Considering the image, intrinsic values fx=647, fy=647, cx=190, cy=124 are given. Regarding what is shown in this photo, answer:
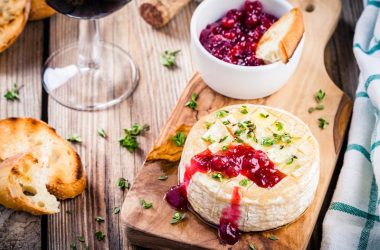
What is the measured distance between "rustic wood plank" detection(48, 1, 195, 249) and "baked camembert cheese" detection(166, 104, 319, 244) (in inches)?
17.1

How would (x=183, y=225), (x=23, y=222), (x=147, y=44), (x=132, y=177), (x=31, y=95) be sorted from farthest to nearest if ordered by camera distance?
(x=147, y=44), (x=31, y=95), (x=132, y=177), (x=23, y=222), (x=183, y=225)

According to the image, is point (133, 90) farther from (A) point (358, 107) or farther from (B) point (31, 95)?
(A) point (358, 107)

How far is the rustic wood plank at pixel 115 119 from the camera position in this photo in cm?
328

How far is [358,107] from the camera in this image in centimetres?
351

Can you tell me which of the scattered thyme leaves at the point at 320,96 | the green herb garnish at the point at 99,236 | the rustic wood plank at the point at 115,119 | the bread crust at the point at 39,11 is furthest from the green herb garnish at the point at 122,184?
the bread crust at the point at 39,11

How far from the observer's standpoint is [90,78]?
3.92 metres

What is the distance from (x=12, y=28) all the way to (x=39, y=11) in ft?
1.07

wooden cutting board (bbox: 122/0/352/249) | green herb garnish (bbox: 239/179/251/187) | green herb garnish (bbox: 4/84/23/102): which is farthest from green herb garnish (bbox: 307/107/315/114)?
green herb garnish (bbox: 4/84/23/102)

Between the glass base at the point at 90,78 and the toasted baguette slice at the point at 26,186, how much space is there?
0.68 meters

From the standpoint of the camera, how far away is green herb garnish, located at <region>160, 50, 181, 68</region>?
3980mm

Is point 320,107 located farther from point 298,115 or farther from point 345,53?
point 345,53

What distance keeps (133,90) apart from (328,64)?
4.05 feet

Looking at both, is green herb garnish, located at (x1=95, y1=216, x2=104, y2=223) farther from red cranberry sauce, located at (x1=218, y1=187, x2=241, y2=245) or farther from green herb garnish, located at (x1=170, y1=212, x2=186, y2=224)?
red cranberry sauce, located at (x1=218, y1=187, x2=241, y2=245)

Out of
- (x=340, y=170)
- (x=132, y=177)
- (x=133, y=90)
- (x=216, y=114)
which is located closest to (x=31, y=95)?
(x=133, y=90)
